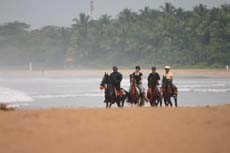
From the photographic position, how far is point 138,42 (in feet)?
299

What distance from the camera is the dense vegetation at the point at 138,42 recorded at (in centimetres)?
7894

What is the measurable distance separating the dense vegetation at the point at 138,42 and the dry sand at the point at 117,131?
63678 mm

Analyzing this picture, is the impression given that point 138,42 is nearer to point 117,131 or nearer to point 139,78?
point 139,78

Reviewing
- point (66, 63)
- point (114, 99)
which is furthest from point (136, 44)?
point (114, 99)

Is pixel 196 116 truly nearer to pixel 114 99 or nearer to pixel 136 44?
pixel 114 99

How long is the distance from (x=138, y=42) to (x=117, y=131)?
79.5 m

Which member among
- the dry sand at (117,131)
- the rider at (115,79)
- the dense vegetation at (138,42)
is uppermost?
the dense vegetation at (138,42)

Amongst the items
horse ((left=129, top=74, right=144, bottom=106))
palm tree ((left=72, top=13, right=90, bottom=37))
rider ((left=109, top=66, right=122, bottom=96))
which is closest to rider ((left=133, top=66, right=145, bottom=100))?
horse ((left=129, top=74, right=144, bottom=106))

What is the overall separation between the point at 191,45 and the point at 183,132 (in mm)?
71093

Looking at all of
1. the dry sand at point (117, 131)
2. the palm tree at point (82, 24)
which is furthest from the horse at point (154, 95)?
the palm tree at point (82, 24)

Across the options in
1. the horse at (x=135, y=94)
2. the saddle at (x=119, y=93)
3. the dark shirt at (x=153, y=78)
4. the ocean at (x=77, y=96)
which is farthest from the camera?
the ocean at (x=77, y=96)

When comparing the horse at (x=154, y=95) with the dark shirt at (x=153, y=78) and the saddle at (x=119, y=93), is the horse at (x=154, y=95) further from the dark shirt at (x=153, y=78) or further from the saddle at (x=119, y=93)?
the saddle at (x=119, y=93)

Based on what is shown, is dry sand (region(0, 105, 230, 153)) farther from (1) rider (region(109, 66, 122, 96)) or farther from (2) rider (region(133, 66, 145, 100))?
(1) rider (region(109, 66, 122, 96))

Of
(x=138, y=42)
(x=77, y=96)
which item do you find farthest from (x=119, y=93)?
(x=138, y=42)
